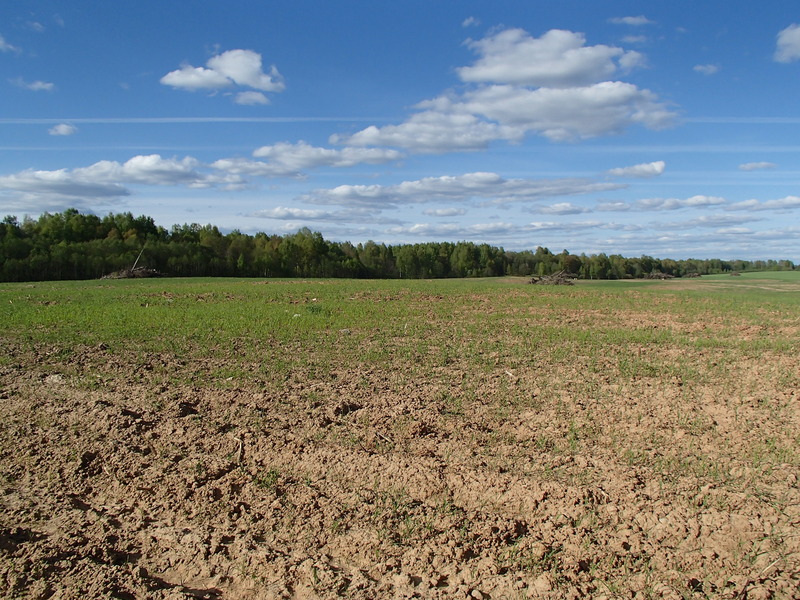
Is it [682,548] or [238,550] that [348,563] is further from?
[682,548]

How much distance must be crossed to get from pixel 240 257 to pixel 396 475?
6402 cm

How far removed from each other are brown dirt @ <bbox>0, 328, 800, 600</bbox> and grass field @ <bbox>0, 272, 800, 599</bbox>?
0.02 meters

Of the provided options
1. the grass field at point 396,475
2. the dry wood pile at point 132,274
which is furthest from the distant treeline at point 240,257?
the grass field at point 396,475

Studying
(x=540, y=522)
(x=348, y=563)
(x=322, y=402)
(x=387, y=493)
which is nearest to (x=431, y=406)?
(x=322, y=402)

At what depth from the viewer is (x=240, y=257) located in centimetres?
6550

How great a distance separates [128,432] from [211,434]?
2.87 ft

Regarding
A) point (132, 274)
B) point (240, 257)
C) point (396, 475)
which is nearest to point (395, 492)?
point (396, 475)

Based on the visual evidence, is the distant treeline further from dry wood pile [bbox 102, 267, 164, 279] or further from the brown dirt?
the brown dirt

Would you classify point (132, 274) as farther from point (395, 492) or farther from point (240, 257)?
point (395, 492)

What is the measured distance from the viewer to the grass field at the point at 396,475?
354 centimetres

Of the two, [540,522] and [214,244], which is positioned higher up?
[214,244]

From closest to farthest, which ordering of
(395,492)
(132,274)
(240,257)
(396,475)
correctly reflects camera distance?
(395,492) → (396,475) → (132,274) → (240,257)

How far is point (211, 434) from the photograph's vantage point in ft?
19.1

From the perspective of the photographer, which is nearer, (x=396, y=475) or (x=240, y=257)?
(x=396, y=475)
